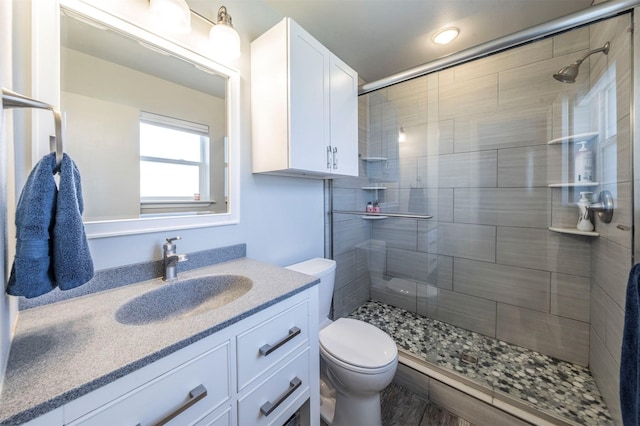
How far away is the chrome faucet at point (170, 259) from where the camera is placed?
101 cm

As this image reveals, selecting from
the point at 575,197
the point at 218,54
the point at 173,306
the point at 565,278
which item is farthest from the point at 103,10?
the point at 565,278

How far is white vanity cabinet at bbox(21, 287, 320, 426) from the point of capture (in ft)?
1.67

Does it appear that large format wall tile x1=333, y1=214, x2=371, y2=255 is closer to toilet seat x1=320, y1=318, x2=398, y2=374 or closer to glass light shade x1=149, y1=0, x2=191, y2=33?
toilet seat x1=320, y1=318, x2=398, y2=374

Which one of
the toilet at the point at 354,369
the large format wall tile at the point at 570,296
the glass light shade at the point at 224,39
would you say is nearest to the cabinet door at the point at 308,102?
the glass light shade at the point at 224,39

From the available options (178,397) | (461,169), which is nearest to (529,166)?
(461,169)

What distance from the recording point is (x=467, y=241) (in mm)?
2018

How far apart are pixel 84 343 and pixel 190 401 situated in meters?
0.30

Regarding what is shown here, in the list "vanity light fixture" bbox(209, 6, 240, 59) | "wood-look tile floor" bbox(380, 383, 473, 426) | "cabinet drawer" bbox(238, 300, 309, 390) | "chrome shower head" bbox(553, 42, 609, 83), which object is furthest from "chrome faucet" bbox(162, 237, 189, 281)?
"chrome shower head" bbox(553, 42, 609, 83)

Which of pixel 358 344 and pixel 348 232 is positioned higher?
pixel 348 232

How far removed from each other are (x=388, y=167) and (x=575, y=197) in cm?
129

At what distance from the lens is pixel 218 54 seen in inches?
48.3

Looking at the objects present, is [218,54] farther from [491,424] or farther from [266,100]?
[491,424]

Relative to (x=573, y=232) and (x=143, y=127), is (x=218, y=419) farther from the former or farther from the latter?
(x=573, y=232)

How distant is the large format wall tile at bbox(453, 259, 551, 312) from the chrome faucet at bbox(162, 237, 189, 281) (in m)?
2.09
